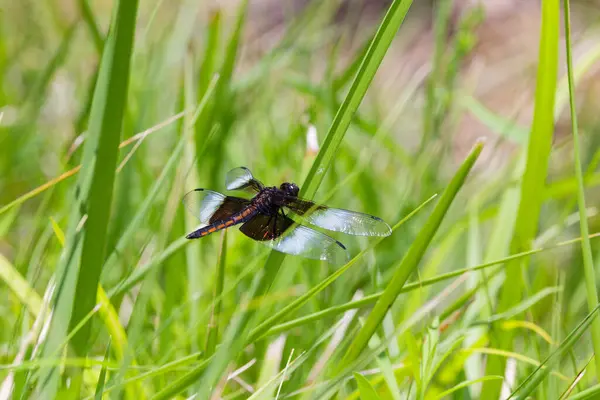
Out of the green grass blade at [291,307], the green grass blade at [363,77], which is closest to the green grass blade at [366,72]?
the green grass blade at [363,77]

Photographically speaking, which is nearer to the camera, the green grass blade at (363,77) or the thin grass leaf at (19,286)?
the green grass blade at (363,77)

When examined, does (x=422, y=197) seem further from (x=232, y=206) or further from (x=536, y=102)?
(x=536, y=102)

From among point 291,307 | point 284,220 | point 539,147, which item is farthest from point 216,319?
point 539,147

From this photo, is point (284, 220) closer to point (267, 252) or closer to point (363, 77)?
point (267, 252)

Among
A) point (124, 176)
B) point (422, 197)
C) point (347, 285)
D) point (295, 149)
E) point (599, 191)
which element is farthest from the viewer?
point (599, 191)

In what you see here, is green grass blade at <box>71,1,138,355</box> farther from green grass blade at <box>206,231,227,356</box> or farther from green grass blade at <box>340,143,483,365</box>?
green grass blade at <box>340,143,483,365</box>

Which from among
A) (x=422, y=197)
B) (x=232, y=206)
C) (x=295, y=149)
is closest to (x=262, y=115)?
(x=295, y=149)

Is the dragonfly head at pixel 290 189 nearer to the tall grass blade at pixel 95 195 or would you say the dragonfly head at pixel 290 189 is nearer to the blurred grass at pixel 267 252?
the blurred grass at pixel 267 252
